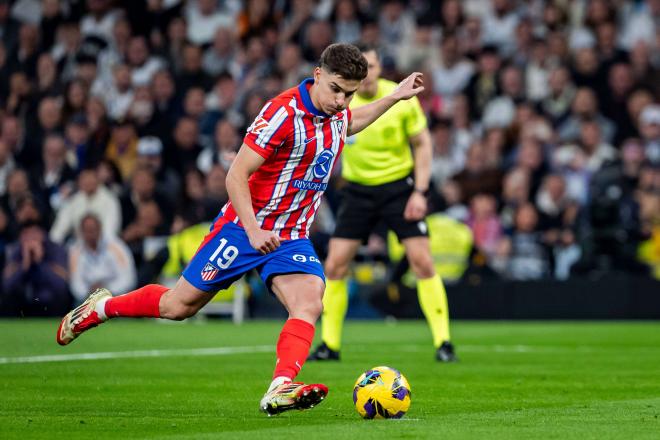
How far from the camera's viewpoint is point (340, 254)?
37.7 feet

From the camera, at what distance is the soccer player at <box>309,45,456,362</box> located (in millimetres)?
11289

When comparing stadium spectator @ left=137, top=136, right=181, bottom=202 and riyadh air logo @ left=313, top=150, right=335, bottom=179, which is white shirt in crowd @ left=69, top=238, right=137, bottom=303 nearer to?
stadium spectator @ left=137, top=136, right=181, bottom=202

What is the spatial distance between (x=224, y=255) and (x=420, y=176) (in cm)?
394

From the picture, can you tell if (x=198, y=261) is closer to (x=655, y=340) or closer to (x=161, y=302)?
(x=161, y=302)

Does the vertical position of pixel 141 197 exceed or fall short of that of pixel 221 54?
it falls short

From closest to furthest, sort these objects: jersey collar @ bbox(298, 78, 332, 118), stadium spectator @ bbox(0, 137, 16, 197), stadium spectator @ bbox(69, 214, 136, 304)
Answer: jersey collar @ bbox(298, 78, 332, 118) < stadium spectator @ bbox(69, 214, 136, 304) < stadium spectator @ bbox(0, 137, 16, 197)

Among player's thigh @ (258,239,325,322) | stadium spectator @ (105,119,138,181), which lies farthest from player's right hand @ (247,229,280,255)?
stadium spectator @ (105,119,138,181)

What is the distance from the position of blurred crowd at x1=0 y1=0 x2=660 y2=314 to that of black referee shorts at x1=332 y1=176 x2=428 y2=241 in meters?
6.88

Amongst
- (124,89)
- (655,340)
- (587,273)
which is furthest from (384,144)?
(124,89)

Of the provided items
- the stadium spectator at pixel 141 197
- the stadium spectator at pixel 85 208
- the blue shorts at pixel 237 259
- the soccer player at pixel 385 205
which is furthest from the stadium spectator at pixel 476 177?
the blue shorts at pixel 237 259

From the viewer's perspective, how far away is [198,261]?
24.8 ft

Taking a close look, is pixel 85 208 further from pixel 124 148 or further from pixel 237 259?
pixel 237 259

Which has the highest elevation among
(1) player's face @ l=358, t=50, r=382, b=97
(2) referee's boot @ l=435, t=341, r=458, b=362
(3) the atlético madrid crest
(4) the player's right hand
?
(1) player's face @ l=358, t=50, r=382, b=97

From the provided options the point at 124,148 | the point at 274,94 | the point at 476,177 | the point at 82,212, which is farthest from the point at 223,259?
the point at 124,148
